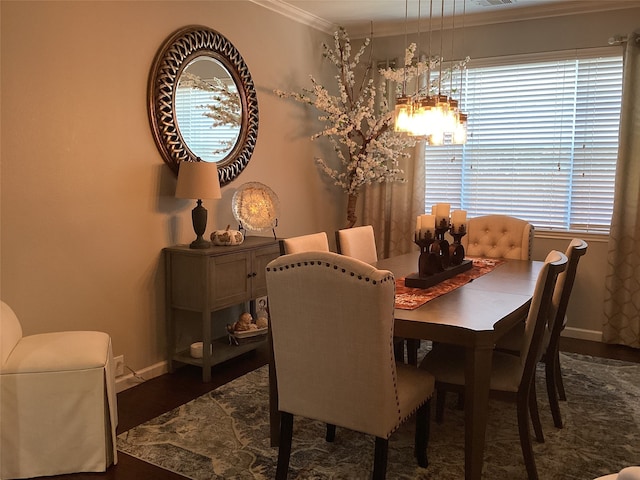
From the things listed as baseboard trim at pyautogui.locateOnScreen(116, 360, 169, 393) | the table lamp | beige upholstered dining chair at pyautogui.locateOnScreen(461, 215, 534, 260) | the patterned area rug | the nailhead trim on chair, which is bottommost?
the patterned area rug

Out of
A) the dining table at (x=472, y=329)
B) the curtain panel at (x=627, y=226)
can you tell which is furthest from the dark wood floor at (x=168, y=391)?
the dining table at (x=472, y=329)

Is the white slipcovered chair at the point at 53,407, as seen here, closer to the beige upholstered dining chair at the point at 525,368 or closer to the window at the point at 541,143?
the beige upholstered dining chair at the point at 525,368

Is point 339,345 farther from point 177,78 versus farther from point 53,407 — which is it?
point 177,78

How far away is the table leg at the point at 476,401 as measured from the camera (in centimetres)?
211

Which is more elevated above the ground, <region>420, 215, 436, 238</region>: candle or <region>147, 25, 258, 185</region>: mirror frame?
<region>147, 25, 258, 185</region>: mirror frame

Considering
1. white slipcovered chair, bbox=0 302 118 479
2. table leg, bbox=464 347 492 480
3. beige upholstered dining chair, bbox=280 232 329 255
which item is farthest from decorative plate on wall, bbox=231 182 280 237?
table leg, bbox=464 347 492 480

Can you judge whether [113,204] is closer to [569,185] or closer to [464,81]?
[464,81]

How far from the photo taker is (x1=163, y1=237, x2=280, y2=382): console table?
11.5 ft

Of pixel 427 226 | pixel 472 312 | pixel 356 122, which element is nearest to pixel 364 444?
pixel 472 312

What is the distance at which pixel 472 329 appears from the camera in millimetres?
2090

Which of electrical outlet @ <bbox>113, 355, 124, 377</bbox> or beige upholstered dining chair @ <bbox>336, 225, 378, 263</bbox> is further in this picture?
beige upholstered dining chair @ <bbox>336, 225, 378, 263</bbox>

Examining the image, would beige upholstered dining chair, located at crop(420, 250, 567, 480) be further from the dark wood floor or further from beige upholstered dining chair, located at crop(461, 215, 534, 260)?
beige upholstered dining chair, located at crop(461, 215, 534, 260)

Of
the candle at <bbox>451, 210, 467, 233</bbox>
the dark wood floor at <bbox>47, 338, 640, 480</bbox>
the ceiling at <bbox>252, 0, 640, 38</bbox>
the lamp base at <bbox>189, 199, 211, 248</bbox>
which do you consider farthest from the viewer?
the ceiling at <bbox>252, 0, 640, 38</bbox>

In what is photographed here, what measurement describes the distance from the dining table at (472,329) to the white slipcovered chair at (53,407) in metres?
0.78
